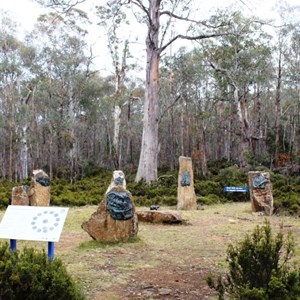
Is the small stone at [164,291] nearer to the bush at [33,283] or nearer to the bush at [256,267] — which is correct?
the bush at [256,267]

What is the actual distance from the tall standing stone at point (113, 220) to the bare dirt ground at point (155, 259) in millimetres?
144

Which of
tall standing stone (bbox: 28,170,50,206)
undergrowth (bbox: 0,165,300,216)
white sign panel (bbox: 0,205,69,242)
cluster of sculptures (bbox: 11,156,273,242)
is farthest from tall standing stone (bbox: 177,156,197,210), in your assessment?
white sign panel (bbox: 0,205,69,242)

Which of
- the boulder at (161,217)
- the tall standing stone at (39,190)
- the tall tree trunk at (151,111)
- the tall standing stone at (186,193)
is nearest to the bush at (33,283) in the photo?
the boulder at (161,217)

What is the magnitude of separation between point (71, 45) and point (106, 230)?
2235 centimetres

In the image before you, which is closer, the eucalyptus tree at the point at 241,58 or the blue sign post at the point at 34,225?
the blue sign post at the point at 34,225

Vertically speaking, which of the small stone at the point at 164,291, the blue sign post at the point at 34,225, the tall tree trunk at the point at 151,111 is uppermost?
the tall tree trunk at the point at 151,111

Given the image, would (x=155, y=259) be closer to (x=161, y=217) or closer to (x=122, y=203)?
(x=122, y=203)

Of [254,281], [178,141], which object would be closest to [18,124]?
[178,141]

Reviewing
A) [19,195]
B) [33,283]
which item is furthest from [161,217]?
[33,283]

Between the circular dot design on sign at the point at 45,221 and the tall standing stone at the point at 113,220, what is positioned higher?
the circular dot design on sign at the point at 45,221

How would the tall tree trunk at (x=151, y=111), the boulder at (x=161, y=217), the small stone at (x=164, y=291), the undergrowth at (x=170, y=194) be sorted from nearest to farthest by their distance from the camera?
the small stone at (x=164, y=291), the boulder at (x=161, y=217), the undergrowth at (x=170, y=194), the tall tree trunk at (x=151, y=111)

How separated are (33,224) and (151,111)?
467 inches

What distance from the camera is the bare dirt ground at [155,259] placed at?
3.97m

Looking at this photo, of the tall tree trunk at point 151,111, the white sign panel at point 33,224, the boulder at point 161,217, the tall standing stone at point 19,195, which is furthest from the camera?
the tall tree trunk at point 151,111
